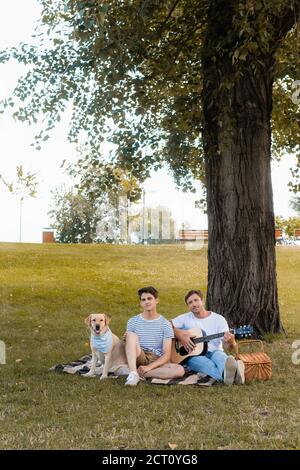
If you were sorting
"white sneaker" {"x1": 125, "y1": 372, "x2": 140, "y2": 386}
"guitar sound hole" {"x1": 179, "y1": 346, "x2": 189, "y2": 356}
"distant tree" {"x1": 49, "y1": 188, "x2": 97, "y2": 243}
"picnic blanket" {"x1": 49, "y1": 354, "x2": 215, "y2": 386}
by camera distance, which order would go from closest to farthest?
"white sneaker" {"x1": 125, "y1": 372, "x2": 140, "y2": 386}, "picnic blanket" {"x1": 49, "y1": 354, "x2": 215, "y2": 386}, "guitar sound hole" {"x1": 179, "y1": 346, "x2": 189, "y2": 356}, "distant tree" {"x1": 49, "y1": 188, "x2": 97, "y2": 243}

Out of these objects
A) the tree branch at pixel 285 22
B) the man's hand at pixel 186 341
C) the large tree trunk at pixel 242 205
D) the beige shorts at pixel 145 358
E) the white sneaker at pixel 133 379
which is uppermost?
the tree branch at pixel 285 22

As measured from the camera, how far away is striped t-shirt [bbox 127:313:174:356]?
8.50m

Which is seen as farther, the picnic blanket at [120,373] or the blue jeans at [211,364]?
the blue jeans at [211,364]

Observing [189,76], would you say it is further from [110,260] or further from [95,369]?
[110,260]

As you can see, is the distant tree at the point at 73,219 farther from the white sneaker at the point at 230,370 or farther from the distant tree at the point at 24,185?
the white sneaker at the point at 230,370

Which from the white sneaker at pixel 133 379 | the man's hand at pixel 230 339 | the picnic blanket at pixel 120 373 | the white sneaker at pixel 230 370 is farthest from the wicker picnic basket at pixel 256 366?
the white sneaker at pixel 133 379

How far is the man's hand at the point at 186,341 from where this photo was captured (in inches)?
335

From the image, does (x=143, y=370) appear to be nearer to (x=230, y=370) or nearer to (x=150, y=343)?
(x=150, y=343)

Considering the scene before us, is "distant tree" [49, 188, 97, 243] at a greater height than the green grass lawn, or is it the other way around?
"distant tree" [49, 188, 97, 243]

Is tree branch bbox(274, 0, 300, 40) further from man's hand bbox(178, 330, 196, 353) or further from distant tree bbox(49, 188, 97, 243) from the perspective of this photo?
distant tree bbox(49, 188, 97, 243)

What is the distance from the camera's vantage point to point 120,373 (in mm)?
8609

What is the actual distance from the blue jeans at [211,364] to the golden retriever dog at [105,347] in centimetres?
88

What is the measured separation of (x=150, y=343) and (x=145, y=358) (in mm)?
200

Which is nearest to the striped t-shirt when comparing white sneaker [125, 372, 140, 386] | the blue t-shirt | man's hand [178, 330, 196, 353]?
man's hand [178, 330, 196, 353]
